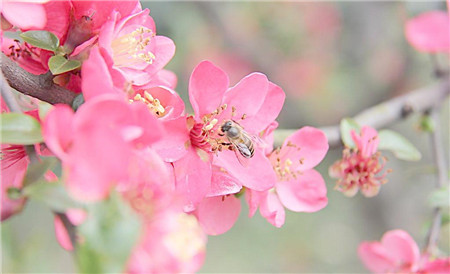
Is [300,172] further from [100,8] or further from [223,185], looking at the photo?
[100,8]

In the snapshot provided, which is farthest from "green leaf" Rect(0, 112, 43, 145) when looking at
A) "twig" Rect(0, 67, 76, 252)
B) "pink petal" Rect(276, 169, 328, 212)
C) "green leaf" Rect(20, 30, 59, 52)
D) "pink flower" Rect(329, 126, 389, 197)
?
"pink flower" Rect(329, 126, 389, 197)

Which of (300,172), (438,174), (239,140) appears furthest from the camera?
(438,174)

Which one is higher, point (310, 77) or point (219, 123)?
point (219, 123)

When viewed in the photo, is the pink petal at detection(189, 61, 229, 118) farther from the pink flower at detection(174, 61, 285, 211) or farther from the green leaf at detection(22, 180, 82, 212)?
the green leaf at detection(22, 180, 82, 212)

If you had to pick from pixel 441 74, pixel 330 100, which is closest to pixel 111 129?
pixel 441 74

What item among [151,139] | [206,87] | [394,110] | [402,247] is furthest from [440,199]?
[151,139]

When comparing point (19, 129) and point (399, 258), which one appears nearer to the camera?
point (19, 129)
